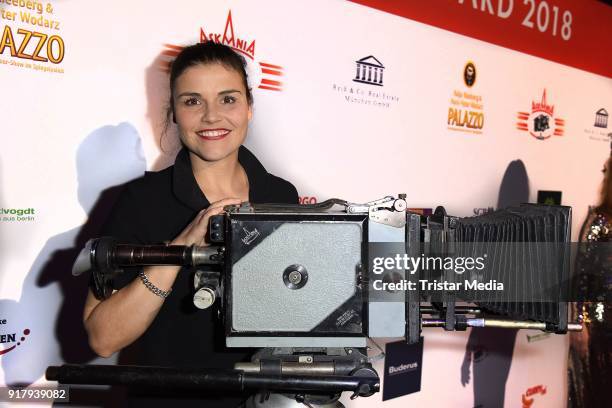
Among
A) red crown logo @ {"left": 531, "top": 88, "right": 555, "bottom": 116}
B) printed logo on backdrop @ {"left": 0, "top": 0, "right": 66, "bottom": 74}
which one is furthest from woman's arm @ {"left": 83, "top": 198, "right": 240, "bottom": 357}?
red crown logo @ {"left": 531, "top": 88, "right": 555, "bottom": 116}

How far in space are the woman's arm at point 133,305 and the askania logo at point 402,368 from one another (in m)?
1.82

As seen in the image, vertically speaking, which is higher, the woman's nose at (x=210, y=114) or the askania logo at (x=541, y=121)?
the askania logo at (x=541, y=121)

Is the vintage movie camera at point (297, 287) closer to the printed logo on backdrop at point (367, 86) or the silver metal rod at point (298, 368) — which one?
the silver metal rod at point (298, 368)

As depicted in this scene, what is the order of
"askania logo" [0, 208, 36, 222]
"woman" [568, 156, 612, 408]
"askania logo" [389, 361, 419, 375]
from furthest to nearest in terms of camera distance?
"woman" [568, 156, 612, 408], "askania logo" [389, 361, 419, 375], "askania logo" [0, 208, 36, 222]

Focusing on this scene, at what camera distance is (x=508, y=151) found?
10.4 ft

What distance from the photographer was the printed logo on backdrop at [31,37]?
1660mm

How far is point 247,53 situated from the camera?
214 centimetres

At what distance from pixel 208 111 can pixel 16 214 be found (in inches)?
32.4

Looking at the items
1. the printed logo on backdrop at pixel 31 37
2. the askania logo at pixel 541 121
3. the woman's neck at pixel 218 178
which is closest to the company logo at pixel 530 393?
the askania logo at pixel 541 121

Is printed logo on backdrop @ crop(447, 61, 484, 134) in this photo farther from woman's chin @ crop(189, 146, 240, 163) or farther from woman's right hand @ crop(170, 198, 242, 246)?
woman's right hand @ crop(170, 198, 242, 246)

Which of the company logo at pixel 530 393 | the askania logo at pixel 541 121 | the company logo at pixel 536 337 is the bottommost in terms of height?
the company logo at pixel 530 393

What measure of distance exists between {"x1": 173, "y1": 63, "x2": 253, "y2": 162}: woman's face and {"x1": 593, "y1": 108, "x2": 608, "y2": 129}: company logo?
3259mm

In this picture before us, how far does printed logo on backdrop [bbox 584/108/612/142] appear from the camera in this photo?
3.70 metres

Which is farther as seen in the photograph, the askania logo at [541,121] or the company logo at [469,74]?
the askania logo at [541,121]
